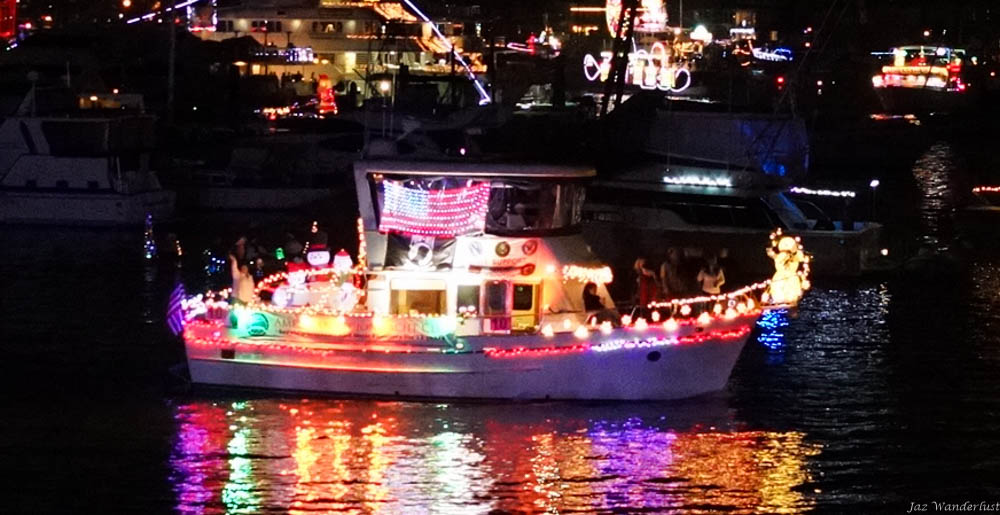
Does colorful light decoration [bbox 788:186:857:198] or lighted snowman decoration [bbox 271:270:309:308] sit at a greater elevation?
lighted snowman decoration [bbox 271:270:309:308]

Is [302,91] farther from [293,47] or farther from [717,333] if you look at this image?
[717,333]

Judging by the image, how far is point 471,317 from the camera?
29.6m

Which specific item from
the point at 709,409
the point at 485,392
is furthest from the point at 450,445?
the point at 709,409

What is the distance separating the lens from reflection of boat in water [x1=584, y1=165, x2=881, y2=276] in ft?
159

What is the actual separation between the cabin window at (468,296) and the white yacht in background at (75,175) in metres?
32.3

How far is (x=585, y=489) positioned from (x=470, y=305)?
5595mm

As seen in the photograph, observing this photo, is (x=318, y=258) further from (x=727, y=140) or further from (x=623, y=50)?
(x=623, y=50)

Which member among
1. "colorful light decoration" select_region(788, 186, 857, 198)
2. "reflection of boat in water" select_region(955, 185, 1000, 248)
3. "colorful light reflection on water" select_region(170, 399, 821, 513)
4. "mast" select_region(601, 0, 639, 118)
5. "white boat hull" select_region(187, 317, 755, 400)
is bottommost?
"reflection of boat in water" select_region(955, 185, 1000, 248)

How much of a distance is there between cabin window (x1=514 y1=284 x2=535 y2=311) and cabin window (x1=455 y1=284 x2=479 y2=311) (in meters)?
0.74

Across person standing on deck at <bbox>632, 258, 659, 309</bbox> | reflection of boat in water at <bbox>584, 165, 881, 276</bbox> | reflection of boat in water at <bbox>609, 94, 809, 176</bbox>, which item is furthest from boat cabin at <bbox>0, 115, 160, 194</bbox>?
person standing on deck at <bbox>632, 258, 659, 309</bbox>

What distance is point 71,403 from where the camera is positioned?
30625mm

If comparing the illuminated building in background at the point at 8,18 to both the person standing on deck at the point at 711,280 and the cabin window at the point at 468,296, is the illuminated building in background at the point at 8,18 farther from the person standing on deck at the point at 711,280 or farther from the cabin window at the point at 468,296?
the person standing on deck at the point at 711,280

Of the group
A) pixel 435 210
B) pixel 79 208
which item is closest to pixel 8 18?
pixel 79 208

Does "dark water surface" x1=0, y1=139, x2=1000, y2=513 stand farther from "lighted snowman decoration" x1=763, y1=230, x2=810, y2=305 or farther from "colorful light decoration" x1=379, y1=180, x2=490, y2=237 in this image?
"colorful light decoration" x1=379, y1=180, x2=490, y2=237
